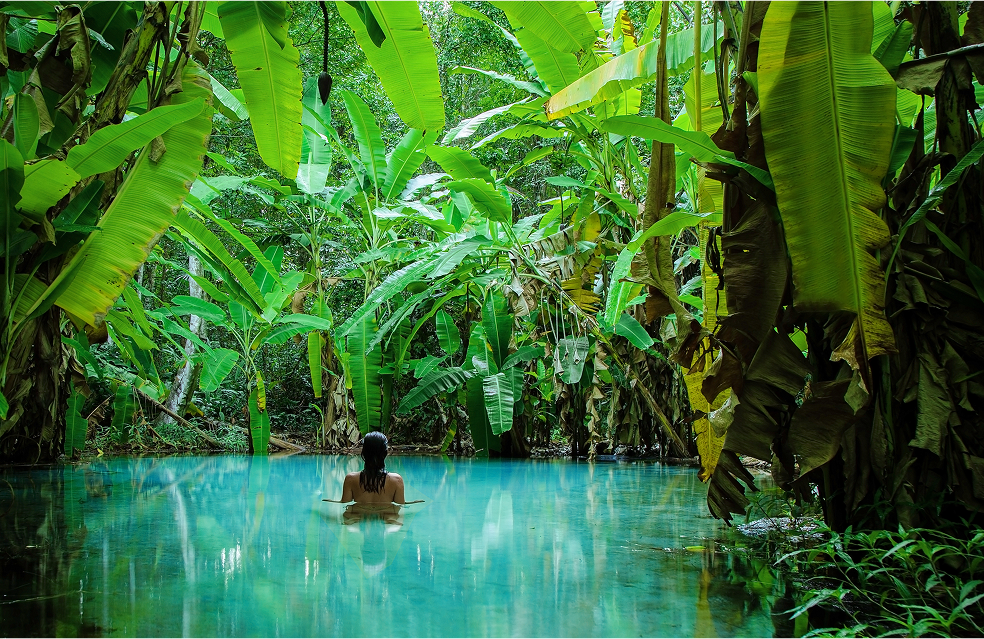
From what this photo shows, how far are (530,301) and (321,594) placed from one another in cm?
424

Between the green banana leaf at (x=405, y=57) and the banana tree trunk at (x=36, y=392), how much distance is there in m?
1.64

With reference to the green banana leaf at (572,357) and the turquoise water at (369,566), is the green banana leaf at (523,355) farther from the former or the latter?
the turquoise water at (369,566)

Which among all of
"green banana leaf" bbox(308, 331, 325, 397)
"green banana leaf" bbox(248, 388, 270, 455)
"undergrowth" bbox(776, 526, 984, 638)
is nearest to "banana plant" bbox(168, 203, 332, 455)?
"green banana leaf" bbox(248, 388, 270, 455)

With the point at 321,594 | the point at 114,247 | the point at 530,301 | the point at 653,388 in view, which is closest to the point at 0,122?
the point at 114,247

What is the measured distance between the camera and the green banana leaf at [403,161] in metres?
6.39

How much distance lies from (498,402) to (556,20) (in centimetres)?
327

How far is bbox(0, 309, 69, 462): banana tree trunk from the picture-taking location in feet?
8.26

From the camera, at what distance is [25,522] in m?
2.72

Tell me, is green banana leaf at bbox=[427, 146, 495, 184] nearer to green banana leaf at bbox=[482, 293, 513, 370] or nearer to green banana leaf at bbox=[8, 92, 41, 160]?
green banana leaf at bbox=[482, 293, 513, 370]

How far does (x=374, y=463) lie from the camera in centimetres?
323

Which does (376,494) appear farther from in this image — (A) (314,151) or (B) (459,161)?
(A) (314,151)

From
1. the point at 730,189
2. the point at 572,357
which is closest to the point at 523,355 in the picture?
the point at 572,357

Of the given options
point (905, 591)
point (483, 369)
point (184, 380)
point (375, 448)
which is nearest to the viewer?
point (905, 591)

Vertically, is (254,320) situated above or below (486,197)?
below
